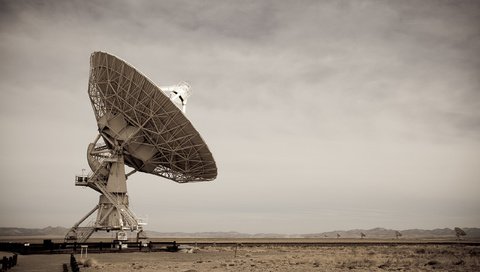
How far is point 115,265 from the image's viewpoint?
2508 centimetres

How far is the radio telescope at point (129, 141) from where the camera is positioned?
112 feet

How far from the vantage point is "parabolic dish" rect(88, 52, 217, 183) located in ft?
111

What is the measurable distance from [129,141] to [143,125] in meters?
2.78

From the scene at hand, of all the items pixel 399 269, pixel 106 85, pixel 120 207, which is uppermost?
pixel 106 85

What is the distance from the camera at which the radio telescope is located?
112 ft

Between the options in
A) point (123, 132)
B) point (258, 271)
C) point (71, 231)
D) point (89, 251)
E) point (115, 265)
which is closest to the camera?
point (258, 271)

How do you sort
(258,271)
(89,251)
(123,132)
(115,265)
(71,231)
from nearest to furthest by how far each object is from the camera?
(258,271) → (115,265) → (89,251) → (123,132) → (71,231)

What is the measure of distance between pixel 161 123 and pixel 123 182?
8.60m

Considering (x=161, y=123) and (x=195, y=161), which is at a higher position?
(x=161, y=123)

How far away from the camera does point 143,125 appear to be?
3672 cm

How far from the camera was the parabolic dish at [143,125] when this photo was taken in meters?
33.9

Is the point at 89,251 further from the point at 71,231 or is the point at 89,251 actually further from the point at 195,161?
the point at 195,161

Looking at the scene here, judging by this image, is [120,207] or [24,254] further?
[120,207]

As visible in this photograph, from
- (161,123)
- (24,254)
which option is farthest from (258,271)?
(24,254)
